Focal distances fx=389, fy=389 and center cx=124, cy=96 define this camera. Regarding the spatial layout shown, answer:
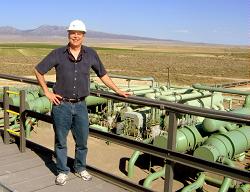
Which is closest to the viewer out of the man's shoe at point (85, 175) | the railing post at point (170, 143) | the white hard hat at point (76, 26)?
the railing post at point (170, 143)

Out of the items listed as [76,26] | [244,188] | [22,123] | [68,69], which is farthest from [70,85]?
[244,188]

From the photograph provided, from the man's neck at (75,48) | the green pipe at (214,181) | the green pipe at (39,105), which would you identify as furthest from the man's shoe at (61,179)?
the green pipe at (39,105)

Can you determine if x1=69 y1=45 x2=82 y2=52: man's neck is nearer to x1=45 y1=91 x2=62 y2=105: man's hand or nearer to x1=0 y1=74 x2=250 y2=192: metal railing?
x1=45 y1=91 x2=62 y2=105: man's hand

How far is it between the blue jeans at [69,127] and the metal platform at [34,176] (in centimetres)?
22

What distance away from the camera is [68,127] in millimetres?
4531

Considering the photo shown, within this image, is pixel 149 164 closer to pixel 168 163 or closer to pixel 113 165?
pixel 113 165

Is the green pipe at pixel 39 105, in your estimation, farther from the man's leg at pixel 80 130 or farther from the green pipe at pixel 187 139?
the man's leg at pixel 80 130

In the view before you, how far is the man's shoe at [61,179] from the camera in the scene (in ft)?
14.9

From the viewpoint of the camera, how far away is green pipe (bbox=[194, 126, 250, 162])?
1018cm

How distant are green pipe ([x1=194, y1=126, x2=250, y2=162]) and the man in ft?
20.2

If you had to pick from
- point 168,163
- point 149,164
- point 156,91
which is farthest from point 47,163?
point 156,91

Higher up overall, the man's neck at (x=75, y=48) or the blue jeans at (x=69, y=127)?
the man's neck at (x=75, y=48)

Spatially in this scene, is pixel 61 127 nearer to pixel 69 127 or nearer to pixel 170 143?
pixel 69 127

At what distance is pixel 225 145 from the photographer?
10766 mm
